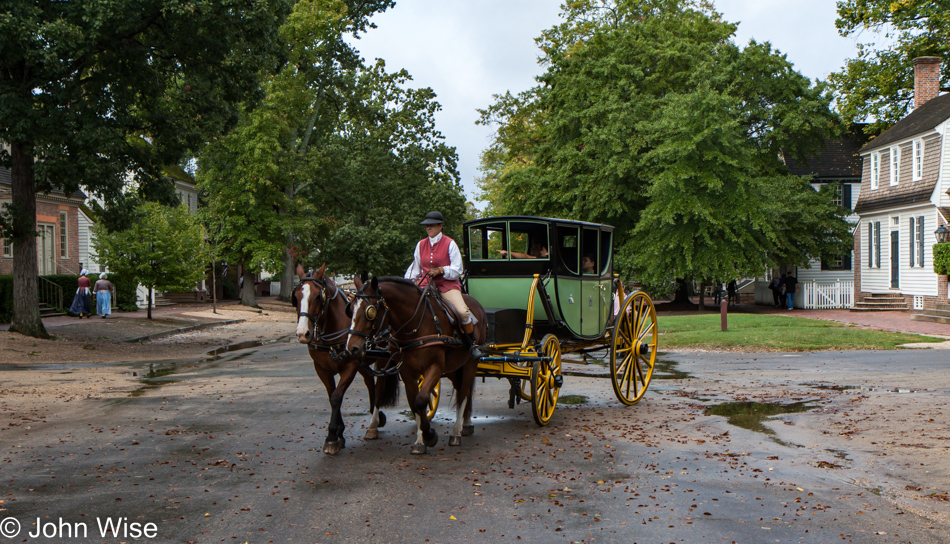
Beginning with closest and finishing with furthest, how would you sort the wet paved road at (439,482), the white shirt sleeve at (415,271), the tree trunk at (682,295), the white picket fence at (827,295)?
the wet paved road at (439,482) → the white shirt sleeve at (415,271) → the white picket fence at (827,295) → the tree trunk at (682,295)

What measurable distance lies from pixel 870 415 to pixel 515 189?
93.3ft

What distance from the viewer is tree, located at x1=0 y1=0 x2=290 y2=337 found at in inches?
758

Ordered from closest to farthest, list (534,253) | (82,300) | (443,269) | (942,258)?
1. (443,269)
2. (534,253)
3. (942,258)
4. (82,300)

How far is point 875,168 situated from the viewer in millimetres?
38375

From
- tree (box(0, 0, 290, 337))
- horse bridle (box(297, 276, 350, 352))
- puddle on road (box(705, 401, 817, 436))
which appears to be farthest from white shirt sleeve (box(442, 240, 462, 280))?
tree (box(0, 0, 290, 337))

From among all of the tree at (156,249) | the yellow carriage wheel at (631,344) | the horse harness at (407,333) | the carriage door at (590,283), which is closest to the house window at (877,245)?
the yellow carriage wheel at (631,344)

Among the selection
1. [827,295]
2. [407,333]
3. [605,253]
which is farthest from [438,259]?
[827,295]

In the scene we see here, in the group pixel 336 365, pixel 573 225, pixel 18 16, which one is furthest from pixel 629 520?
pixel 18 16

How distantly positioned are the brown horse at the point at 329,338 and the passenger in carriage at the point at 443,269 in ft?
3.23

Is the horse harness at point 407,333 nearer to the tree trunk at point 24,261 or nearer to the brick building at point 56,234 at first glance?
the tree trunk at point 24,261

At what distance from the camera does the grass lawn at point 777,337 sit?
2048 cm

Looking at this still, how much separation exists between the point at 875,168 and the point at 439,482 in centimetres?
3714

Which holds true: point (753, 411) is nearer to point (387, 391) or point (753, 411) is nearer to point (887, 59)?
point (387, 391)

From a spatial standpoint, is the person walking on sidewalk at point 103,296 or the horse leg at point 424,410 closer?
the horse leg at point 424,410
